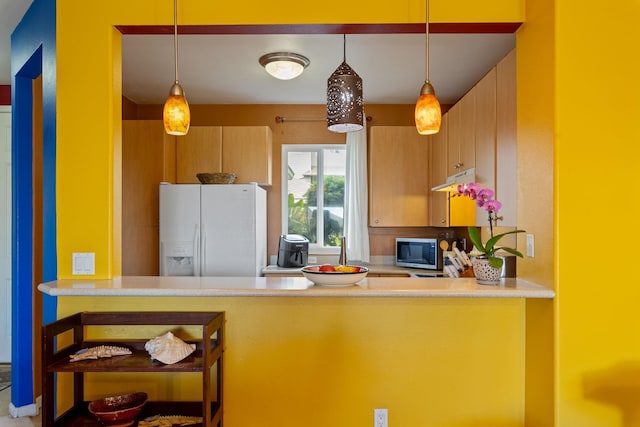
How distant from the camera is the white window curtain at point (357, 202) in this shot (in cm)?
427

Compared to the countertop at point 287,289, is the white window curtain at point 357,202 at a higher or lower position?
higher

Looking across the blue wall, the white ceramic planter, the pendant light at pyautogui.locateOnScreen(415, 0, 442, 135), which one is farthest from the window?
the pendant light at pyautogui.locateOnScreen(415, 0, 442, 135)

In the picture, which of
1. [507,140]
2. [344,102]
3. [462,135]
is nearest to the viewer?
[344,102]

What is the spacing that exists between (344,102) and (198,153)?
2376mm

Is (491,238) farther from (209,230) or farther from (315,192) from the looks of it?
(315,192)

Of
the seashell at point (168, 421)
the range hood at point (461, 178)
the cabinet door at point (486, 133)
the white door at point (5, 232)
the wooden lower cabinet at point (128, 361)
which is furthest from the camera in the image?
the white door at point (5, 232)

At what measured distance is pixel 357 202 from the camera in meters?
4.28

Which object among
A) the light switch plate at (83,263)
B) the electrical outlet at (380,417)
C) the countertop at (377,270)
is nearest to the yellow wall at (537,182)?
the electrical outlet at (380,417)

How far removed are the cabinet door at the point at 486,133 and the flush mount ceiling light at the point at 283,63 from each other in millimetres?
1254

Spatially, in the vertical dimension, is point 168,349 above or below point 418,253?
below

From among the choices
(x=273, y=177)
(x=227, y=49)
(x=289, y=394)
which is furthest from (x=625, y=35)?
(x=273, y=177)

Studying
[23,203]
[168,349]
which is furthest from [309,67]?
[168,349]

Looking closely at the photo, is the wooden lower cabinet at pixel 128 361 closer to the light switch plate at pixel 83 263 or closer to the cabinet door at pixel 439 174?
the light switch plate at pixel 83 263

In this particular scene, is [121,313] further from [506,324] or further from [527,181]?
[527,181]
